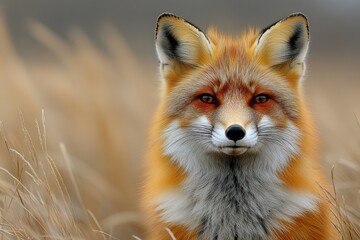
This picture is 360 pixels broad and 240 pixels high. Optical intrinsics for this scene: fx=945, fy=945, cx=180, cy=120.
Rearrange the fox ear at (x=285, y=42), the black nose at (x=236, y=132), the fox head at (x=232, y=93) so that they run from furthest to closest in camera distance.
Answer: the fox ear at (x=285, y=42) → the fox head at (x=232, y=93) → the black nose at (x=236, y=132)

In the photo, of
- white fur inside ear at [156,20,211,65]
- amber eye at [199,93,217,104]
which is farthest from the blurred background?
amber eye at [199,93,217,104]

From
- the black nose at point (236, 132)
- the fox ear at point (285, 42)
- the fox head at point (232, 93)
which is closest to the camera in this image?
the black nose at point (236, 132)

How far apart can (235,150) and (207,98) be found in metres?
0.31

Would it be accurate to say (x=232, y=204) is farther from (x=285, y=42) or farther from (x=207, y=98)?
(x=285, y=42)

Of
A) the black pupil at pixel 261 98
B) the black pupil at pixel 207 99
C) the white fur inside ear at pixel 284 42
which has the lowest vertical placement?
the black pupil at pixel 261 98

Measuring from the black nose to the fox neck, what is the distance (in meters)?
0.25

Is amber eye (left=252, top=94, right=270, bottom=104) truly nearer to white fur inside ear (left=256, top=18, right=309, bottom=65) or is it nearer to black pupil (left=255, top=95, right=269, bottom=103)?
black pupil (left=255, top=95, right=269, bottom=103)

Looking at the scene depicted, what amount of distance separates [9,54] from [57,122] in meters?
0.52

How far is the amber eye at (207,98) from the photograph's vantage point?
161 inches

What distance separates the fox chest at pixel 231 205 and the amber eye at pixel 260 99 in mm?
329

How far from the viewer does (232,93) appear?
4.06 metres

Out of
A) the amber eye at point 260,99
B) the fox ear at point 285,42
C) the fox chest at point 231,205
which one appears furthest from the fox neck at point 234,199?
the fox ear at point 285,42

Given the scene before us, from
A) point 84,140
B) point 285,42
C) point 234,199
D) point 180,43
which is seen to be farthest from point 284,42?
point 84,140

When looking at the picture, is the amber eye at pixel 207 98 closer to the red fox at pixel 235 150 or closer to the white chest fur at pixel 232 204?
the red fox at pixel 235 150
